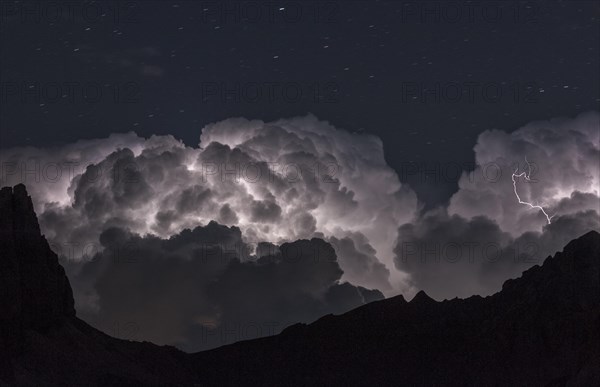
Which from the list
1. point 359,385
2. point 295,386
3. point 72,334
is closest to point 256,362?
point 295,386

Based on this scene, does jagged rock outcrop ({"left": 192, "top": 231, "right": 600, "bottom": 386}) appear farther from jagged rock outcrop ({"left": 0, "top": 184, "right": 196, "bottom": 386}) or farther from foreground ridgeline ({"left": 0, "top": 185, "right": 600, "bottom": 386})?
jagged rock outcrop ({"left": 0, "top": 184, "right": 196, "bottom": 386})

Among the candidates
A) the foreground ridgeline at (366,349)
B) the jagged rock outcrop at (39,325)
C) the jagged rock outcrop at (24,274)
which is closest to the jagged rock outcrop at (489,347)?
the foreground ridgeline at (366,349)

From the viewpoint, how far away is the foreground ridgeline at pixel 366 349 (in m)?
130

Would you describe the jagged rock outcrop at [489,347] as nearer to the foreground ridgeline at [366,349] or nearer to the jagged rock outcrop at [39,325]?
the foreground ridgeline at [366,349]

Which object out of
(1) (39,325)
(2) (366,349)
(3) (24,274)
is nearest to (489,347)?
(2) (366,349)

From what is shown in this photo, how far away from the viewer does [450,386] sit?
17062 centimetres

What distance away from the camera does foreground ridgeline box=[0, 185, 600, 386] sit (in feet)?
425

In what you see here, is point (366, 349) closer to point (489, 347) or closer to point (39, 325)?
point (489, 347)

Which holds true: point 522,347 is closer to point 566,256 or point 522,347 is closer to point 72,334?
point 566,256

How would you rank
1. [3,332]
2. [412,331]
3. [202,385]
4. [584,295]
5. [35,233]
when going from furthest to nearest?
[412,331] < [202,385] < [584,295] < [35,233] < [3,332]

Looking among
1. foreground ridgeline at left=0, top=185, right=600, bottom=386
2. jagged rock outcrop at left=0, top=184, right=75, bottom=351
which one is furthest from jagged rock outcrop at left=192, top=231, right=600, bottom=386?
jagged rock outcrop at left=0, top=184, right=75, bottom=351

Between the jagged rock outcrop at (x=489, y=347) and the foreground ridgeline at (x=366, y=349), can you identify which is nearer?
the foreground ridgeline at (x=366, y=349)

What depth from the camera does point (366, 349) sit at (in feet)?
655

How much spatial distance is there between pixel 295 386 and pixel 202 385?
21.4 metres
